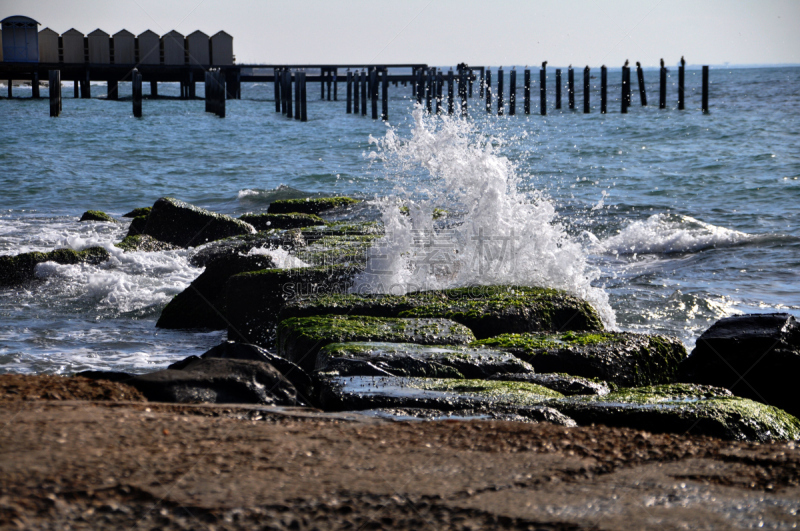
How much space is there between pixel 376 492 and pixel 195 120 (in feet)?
109

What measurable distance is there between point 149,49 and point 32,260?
108 ft

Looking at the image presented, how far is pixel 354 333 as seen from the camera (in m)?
4.59

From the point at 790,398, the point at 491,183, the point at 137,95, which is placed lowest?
the point at 790,398

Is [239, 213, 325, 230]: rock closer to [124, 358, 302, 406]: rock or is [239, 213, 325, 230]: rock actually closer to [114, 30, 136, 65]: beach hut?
[124, 358, 302, 406]: rock

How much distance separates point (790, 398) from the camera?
15.5ft

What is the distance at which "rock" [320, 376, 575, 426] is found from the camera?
10.8 ft

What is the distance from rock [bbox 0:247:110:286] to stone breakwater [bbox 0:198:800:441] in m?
0.08

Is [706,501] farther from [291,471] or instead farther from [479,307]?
[479,307]

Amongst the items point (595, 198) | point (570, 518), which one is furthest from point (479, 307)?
point (595, 198)

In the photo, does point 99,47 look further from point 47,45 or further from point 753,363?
point 753,363

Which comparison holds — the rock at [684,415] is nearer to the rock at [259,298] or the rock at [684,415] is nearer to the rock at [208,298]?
the rock at [259,298]

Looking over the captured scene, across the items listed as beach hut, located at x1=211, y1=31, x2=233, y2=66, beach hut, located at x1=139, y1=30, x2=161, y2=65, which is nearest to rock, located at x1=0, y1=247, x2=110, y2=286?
beach hut, located at x1=139, y1=30, x2=161, y2=65

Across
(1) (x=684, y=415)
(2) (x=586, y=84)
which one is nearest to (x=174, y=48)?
(2) (x=586, y=84)

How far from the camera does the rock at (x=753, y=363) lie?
4734mm
